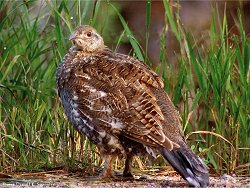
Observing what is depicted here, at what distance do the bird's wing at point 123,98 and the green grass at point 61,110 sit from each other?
0.54 meters

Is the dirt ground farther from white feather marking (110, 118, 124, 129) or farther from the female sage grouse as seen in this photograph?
white feather marking (110, 118, 124, 129)

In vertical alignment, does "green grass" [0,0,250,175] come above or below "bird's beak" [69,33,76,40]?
below

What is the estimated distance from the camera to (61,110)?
8.05 meters

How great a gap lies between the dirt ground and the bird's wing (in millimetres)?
318

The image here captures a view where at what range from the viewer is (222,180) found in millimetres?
7176

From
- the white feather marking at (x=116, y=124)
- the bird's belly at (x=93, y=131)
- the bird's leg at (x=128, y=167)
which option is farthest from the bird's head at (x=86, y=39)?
the bird's leg at (x=128, y=167)

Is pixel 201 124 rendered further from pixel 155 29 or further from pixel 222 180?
pixel 155 29

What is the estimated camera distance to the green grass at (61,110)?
7.65 meters

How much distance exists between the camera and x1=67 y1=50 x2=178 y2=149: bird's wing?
22.8 ft

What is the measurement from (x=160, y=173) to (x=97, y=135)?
2.01ft

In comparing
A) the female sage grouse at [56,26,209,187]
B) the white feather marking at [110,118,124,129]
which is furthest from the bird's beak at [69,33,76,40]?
the white feather marking at [110,118,124,129]

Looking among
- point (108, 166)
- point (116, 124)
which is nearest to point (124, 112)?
point (116, 124)

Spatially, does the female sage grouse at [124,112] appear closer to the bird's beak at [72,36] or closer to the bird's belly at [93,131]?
the bird's belly at [93,131]

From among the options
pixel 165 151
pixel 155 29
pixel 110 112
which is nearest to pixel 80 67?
pixel 110 112
